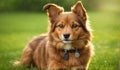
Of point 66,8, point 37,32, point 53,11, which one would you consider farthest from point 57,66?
point 37,32

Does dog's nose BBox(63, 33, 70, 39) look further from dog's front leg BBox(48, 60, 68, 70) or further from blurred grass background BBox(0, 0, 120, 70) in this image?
blurred grass background BBox(0, 0, 120, 70)

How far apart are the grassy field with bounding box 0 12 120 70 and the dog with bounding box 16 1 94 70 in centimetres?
32

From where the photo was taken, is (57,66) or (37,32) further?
(37,32)

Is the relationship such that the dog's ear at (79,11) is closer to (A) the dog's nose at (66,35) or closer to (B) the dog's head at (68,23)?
(B) the dog's head at (68,23)

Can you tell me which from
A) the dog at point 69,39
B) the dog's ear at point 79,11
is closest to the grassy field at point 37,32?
the dog at point 69,39

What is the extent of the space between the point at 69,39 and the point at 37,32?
412 cm

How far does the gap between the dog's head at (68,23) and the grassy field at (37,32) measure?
0.50 metres

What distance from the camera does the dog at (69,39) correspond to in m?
4.42

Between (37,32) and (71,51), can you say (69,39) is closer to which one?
(71,51)

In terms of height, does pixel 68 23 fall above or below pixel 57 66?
above

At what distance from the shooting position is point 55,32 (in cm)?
448

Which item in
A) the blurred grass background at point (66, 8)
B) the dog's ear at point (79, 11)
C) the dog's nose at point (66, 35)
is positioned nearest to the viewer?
the dog's nose at point (66, 35)

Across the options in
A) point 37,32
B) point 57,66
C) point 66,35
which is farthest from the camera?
point 37,32

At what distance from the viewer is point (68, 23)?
4410 millimetres
